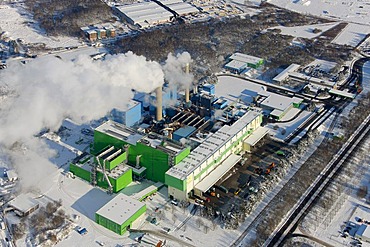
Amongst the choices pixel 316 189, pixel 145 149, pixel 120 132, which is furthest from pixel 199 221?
pixel 120 132

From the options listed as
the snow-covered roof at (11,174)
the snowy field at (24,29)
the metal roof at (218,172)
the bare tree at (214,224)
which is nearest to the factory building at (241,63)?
the metal roof at (218,172)

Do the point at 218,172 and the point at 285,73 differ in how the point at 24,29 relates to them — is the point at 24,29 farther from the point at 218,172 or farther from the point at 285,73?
the point at 218,172

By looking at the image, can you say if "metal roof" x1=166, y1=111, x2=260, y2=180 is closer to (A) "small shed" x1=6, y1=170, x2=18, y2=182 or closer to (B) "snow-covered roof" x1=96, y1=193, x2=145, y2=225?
(B) "snow-covered roof" x1=96, y1=193, x2=145, y2=225

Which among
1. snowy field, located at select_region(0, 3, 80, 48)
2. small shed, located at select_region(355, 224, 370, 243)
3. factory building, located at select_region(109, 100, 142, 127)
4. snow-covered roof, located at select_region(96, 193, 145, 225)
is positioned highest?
factory building, located at select_region(109, 100, 142, 127)

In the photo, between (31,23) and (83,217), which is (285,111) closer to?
(83,217)

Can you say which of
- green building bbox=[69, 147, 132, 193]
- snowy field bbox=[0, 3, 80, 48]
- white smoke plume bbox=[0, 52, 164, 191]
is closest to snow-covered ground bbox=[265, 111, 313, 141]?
white smoke plume bbox=[0, 52, 164, 191]

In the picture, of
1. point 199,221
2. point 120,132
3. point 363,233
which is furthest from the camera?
point 120,132
